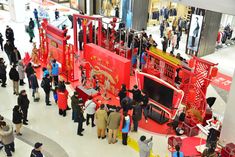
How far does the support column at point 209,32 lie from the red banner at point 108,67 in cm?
691

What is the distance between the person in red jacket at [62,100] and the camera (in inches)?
428

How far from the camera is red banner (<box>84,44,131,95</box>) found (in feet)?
39.8

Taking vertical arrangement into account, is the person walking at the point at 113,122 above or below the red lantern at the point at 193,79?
below

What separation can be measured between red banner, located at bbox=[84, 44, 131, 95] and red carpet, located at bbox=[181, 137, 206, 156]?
131 inches

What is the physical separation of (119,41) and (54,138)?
7678mm

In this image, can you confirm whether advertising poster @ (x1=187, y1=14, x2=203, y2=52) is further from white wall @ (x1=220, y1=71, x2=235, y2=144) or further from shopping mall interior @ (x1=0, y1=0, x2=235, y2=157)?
white wall @ (x1=220, y1=71, x2=235, y2=144)

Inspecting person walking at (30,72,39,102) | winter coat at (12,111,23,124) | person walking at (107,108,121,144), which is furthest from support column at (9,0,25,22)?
person walking at (107,108,121,144)

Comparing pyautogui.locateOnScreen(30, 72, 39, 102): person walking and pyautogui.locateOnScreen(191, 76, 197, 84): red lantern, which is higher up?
pyautogui.locateOnScreen(191, 76, 197, 84): red lantern

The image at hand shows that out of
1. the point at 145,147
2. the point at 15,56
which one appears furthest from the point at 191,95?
the point at 15,56

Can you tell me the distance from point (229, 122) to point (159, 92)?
8.91 ft


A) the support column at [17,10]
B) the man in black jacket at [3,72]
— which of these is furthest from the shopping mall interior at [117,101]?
the support column at [17,10]

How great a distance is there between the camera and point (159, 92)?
11.4 metres

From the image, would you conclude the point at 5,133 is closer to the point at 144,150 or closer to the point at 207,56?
the point at 144,150

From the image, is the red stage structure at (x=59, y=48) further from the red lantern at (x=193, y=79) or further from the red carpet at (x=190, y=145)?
the red carpet at (x=190, y=145)
